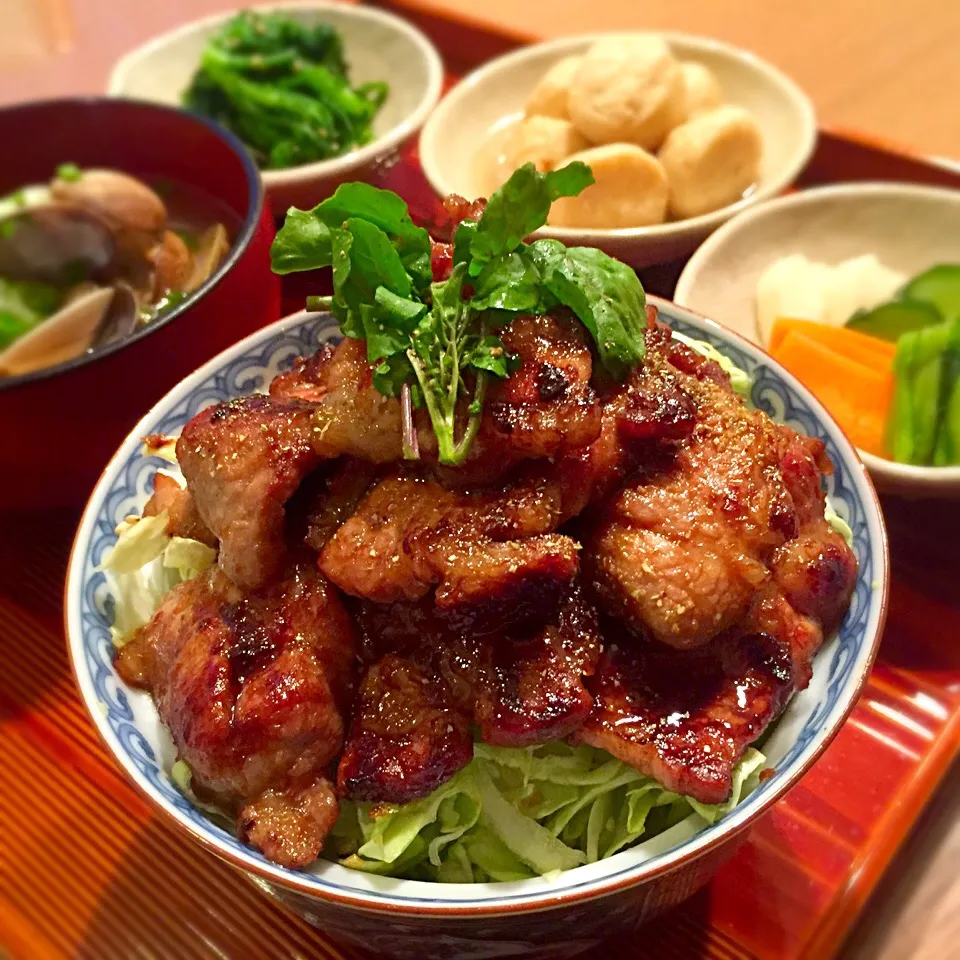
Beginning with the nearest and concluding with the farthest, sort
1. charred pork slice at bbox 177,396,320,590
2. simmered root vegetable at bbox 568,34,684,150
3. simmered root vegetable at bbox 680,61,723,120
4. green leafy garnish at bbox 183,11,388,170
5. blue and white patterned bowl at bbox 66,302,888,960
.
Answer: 1. blue and white patterned bowl at bbox 66,302,888,960
2. charred pork slice at bbox 177,396,320,590
3. simmered root vegetable at bbox 568,34,684,150
4. simmered root vegetable at bbox 680,61,723,120
5. green leafy garnish at bbox 183,11,388,170

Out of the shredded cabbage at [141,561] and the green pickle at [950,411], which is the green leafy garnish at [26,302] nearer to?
the shredded cabbage at [141,561]

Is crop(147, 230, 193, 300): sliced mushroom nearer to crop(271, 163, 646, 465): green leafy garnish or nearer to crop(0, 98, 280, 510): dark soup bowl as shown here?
crop(0, 98, 280, 510): dark soup bowl

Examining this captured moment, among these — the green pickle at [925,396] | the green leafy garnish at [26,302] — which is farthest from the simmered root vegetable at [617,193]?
the green leafy garnish at [26,302]

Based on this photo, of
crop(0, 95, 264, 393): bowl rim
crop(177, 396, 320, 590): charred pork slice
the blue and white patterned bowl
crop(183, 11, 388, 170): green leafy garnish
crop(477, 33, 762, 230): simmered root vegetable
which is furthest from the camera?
crop(183, 11, 388, 170): green leafy garnish

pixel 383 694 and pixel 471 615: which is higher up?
pixel 471 615

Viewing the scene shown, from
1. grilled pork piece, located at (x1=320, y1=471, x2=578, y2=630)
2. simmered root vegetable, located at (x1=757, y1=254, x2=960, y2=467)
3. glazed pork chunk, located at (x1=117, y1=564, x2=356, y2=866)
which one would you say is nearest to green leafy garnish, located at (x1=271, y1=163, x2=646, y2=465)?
grilled pork piece, located at (x1=320, y1=471, x2=578, y2=630)

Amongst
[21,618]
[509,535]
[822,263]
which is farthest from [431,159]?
[509,535]

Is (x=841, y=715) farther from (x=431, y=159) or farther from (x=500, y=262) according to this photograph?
(x=431, y=159)

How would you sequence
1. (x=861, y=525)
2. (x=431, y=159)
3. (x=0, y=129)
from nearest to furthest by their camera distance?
(x=861, y=525), (x=0, y=129), (x=431, y=159)
